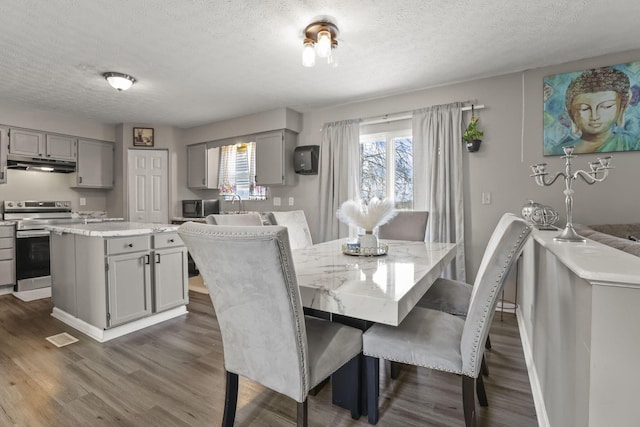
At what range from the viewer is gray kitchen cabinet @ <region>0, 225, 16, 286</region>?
3.71 m

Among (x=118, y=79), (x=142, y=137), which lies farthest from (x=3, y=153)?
(x=118, y=79)

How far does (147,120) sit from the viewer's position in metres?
4.86

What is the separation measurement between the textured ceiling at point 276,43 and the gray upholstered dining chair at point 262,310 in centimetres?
175

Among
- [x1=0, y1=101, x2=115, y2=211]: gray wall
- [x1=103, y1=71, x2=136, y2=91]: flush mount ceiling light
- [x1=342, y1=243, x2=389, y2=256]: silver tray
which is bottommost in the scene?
[x1=342, y1=243, x2=389, y2=256]: silver tray

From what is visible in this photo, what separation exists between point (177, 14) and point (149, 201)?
3644 millimetres

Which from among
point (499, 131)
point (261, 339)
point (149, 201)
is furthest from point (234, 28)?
point (149, 201)

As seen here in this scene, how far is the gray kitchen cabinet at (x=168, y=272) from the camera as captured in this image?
2.73m

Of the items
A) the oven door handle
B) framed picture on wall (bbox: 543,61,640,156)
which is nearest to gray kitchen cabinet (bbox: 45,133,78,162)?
the oven door handle

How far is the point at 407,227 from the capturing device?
9.46 ft

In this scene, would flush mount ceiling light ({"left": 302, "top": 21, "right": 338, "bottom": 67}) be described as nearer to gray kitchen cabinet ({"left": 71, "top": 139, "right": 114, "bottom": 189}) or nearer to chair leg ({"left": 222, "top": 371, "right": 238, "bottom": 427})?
chair leg ({"left": 222, "top": 371, "right": 238, "bottom": 427})

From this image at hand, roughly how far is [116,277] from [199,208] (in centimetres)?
255

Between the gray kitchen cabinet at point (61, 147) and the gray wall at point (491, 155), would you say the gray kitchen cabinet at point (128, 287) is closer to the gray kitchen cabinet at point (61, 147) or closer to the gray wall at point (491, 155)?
the gray wall at point (491, 155)

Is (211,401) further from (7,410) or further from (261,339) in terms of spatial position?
(7,410)

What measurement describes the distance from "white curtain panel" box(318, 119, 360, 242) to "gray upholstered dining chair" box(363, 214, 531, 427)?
8.48 feet
